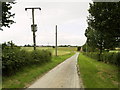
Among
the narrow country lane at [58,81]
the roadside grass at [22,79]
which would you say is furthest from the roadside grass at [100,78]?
the roadside grass at [22,79]

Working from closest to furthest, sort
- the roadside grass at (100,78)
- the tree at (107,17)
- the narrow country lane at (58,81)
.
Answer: the narrow country lane at (58,81) < the roadside grass at (100,78) < the tree at (107,17)

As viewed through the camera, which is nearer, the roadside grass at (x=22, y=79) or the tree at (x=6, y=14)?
the roadside grass at (x=22, y=79)

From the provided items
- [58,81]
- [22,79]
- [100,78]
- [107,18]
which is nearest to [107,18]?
[107,18]

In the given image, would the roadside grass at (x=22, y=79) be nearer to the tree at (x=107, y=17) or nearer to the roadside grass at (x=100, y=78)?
the roadside grass at (x=100, y=78)

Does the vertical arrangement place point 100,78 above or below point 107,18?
below

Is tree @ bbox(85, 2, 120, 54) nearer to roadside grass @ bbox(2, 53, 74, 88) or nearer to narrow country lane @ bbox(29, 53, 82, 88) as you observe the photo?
narrow country lane @ bbox(29, 53, 82, 88)

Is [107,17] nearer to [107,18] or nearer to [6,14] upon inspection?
[107,18]

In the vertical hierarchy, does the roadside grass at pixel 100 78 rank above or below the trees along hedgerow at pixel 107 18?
below

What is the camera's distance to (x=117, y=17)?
16453mm

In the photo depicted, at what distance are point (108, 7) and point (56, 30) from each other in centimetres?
3455

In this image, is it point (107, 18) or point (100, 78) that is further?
point (107, 18)

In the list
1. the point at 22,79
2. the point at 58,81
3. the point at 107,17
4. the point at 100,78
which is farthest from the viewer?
the point at 107,17

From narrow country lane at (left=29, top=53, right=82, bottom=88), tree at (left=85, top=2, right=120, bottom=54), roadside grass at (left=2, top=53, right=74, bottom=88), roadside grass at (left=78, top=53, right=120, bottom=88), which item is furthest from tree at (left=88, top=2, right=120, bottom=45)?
roadside grass at (left=2, top=53, right=74, bottom=88)

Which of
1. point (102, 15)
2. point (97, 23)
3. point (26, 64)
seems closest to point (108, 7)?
point (102, 15)
